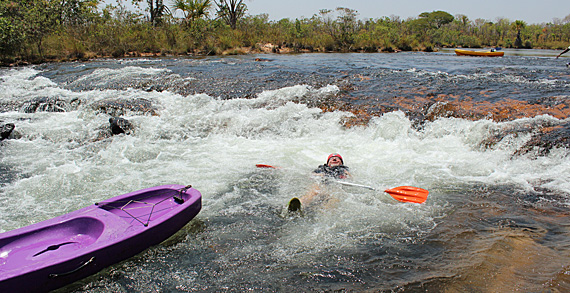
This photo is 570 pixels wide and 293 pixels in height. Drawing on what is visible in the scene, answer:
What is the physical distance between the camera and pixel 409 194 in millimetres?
3910

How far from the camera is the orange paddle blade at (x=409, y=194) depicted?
151 inches

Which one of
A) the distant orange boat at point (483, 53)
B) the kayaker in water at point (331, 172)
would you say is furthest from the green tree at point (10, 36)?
the distant orange boat at point (483, 53)

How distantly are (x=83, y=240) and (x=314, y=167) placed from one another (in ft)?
10.3

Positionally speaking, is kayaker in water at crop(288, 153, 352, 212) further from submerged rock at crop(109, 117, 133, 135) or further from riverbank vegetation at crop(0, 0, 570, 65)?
riverbank vegetation at crop(0, 0, 570, 65)

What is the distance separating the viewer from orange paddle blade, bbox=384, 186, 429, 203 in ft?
12.6

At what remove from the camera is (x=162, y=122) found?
23.0 feet

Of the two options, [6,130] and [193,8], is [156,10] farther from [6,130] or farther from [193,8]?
[6,130]

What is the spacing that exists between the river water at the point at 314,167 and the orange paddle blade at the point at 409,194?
0.09 m

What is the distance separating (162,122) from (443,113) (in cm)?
541

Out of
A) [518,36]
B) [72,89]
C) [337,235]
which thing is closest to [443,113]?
[337,235]

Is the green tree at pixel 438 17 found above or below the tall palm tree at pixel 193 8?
above

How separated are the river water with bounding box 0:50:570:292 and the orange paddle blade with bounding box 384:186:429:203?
0.09m

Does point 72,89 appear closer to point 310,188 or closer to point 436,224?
point 310,188

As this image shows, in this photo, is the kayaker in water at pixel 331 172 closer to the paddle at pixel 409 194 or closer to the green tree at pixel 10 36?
the paddle at pixel 409 194
